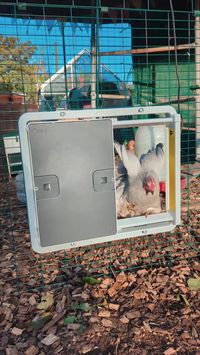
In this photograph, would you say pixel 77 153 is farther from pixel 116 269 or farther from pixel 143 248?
pixel 143 248

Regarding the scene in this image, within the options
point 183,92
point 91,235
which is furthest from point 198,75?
point 91,235

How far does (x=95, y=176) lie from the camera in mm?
1613

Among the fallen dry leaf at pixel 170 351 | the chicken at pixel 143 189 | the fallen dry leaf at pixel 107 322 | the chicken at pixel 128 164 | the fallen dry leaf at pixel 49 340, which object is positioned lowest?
the fallen dry leaf at pixel 107 322

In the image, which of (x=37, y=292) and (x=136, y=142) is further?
(x=37, y=292)

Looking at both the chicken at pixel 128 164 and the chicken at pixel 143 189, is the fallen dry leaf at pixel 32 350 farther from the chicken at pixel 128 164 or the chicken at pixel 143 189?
the chicken at pixel 128 164

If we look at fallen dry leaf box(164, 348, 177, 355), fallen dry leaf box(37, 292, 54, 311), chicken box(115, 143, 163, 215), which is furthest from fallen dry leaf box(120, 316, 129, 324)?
chicken box(115, 143, 163, 215)

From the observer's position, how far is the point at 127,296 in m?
1.89

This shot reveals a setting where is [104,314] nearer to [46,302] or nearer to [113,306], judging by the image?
[113,306]

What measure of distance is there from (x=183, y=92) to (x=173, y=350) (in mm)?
3906

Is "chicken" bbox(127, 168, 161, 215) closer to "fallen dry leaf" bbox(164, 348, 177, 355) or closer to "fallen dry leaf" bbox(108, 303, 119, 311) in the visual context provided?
"fallen dry leaf" bbox(108, 303, 119, 311)

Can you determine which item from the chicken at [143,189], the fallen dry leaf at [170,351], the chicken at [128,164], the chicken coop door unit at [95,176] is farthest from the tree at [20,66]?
the fallen dry leaf at [170,351]

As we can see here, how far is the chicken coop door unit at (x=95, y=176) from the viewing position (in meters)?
1.52

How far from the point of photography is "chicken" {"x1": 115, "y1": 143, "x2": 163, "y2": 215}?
172 cm

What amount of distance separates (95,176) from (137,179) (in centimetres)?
24
